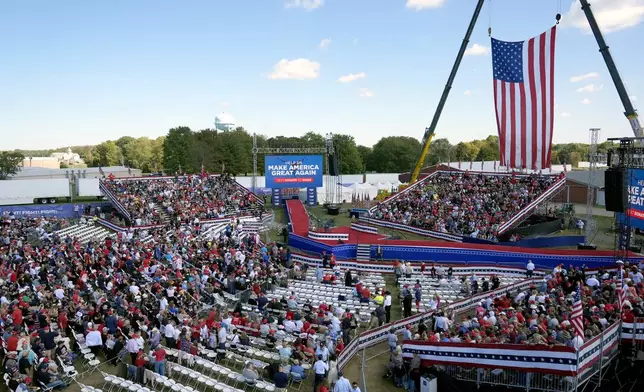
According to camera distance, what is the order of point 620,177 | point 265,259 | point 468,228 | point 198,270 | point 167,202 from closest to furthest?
point 620,177 → point 198,270 → point 265,259 → point 468,228 → point 167,202

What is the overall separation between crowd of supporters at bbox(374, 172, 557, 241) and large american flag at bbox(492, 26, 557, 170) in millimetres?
2967

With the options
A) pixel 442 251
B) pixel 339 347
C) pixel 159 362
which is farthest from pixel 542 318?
pixel 442 251

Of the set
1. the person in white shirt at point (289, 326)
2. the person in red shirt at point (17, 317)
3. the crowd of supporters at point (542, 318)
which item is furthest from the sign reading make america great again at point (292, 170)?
the person in red shirt at point (17, 317)

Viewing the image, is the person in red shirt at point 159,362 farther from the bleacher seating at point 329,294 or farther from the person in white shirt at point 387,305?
the person in white shirt at point 387,305

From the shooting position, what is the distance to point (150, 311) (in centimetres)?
1605

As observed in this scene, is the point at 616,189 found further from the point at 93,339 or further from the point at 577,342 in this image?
the point at 93,339

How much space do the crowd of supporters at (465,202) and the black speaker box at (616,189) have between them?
9.19 m

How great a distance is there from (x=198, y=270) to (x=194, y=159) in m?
57.0

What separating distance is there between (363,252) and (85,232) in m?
19.3

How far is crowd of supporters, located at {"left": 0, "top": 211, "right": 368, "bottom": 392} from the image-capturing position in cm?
1252

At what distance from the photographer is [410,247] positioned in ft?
89.6

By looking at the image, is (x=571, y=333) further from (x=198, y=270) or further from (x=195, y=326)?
(x=198, y=270)

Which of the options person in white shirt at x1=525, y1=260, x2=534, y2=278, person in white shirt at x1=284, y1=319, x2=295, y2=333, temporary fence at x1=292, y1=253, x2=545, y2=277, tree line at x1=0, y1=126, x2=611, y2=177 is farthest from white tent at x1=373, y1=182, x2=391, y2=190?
person in white shirt at x1=284, y1=319, x2=295, y2=333

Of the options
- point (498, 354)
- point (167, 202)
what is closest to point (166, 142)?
point (167, 202)
